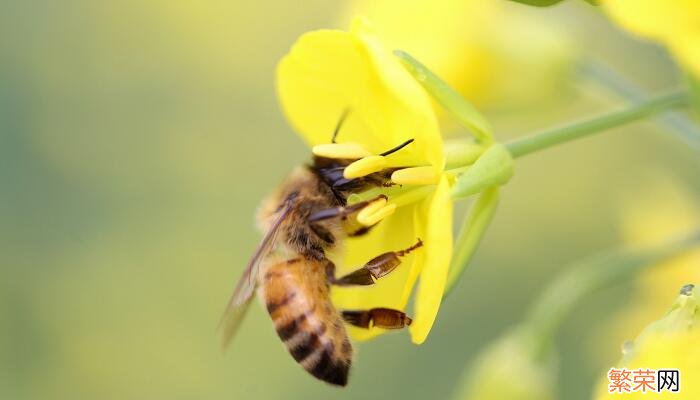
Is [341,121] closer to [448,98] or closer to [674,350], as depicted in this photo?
[448,98]

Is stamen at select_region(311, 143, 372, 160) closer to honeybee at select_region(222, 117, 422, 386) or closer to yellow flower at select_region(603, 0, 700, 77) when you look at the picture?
honeybee at select_region(222, 117, 422, 386)

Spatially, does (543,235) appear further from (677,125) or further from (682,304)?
(682,304)

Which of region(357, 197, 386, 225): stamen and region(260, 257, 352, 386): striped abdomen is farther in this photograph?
Answer: region(260, 257, 352, 386): striped abdomen

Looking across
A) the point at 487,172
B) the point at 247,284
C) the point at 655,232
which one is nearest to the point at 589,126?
the point at 487,172

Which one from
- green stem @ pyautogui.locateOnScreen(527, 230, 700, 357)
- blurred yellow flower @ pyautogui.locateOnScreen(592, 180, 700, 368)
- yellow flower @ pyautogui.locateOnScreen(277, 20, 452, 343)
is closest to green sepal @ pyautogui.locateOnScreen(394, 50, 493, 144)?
yellow flower @ pyautogui.locateOnScreen(277, 20, 452, 343)

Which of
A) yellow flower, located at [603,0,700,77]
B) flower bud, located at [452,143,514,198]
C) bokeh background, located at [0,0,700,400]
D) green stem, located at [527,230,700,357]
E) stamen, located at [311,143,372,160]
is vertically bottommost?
bokeh background, located at [0,0,700,400]

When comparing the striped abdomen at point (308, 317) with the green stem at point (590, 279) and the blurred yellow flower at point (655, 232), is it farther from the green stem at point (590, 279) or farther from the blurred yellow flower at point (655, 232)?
the blurred yellow flower at point (655, 232)

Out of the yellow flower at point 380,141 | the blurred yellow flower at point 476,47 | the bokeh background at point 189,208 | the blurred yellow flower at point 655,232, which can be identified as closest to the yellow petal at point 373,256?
the yellow flower at point 380,141
